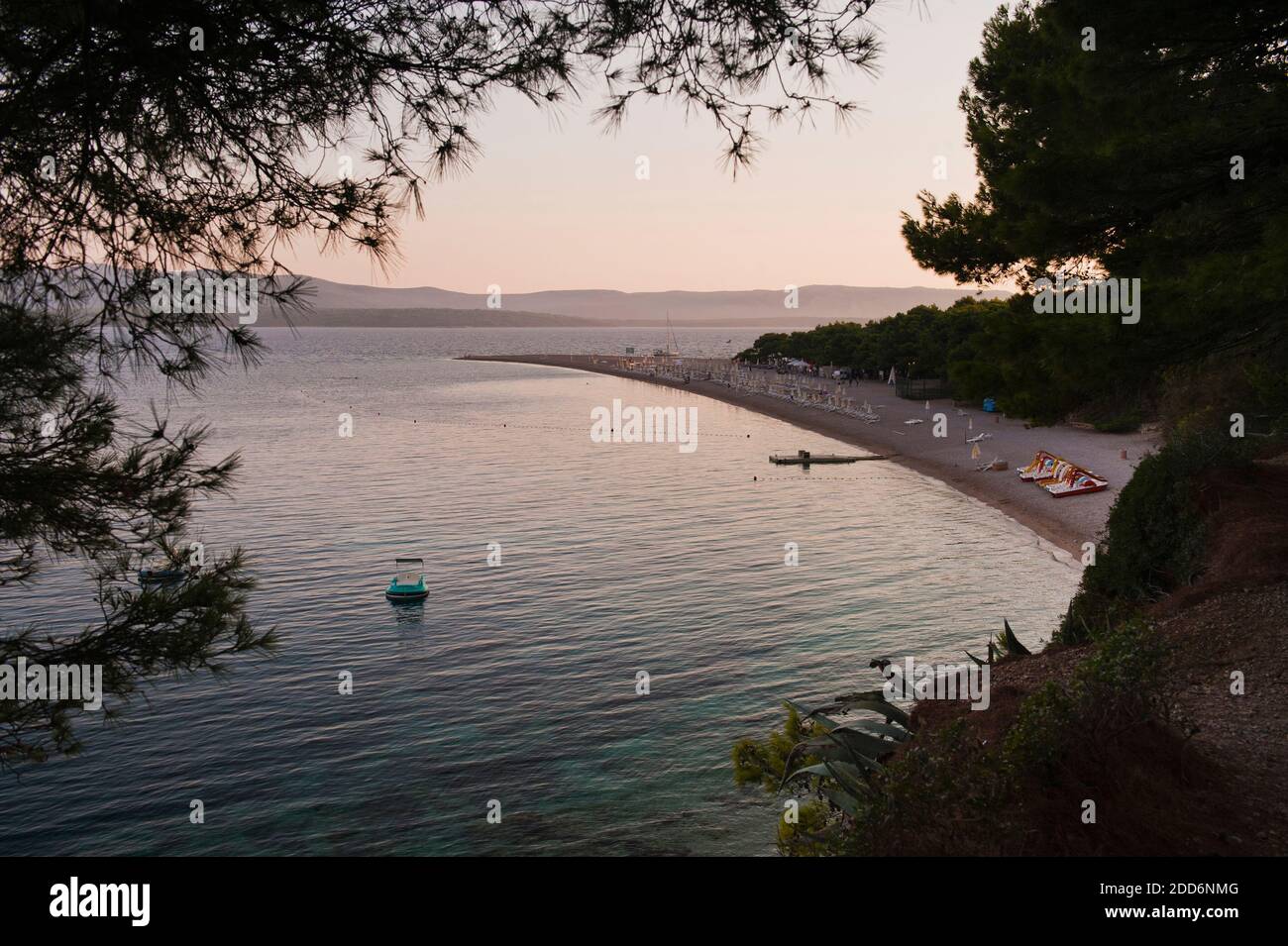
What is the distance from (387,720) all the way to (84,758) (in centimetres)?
589

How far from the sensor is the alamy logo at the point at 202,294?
20.9ft

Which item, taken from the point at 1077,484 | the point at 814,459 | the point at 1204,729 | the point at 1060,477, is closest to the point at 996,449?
the point at 814,459

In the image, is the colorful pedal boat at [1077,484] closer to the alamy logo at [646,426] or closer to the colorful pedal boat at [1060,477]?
the colorful pedal boat at [1060,477]

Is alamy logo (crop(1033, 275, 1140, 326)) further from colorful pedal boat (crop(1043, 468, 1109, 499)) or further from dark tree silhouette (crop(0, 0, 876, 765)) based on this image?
colorful pedal boat (crop(1043, 468, 1109, 499))

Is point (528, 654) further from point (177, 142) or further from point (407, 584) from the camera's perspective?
point (177, 142)

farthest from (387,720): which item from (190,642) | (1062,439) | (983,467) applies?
Answer: (1062,439)

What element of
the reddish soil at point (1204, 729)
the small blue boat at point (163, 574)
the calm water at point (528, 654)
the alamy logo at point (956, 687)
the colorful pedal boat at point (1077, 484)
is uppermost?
the small blue boat at point (163, 574)

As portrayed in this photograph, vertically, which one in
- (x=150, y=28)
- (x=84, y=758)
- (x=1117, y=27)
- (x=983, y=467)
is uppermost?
(x=1117, y=27)

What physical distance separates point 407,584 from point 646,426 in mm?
53092

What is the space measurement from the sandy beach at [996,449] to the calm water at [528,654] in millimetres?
1517
